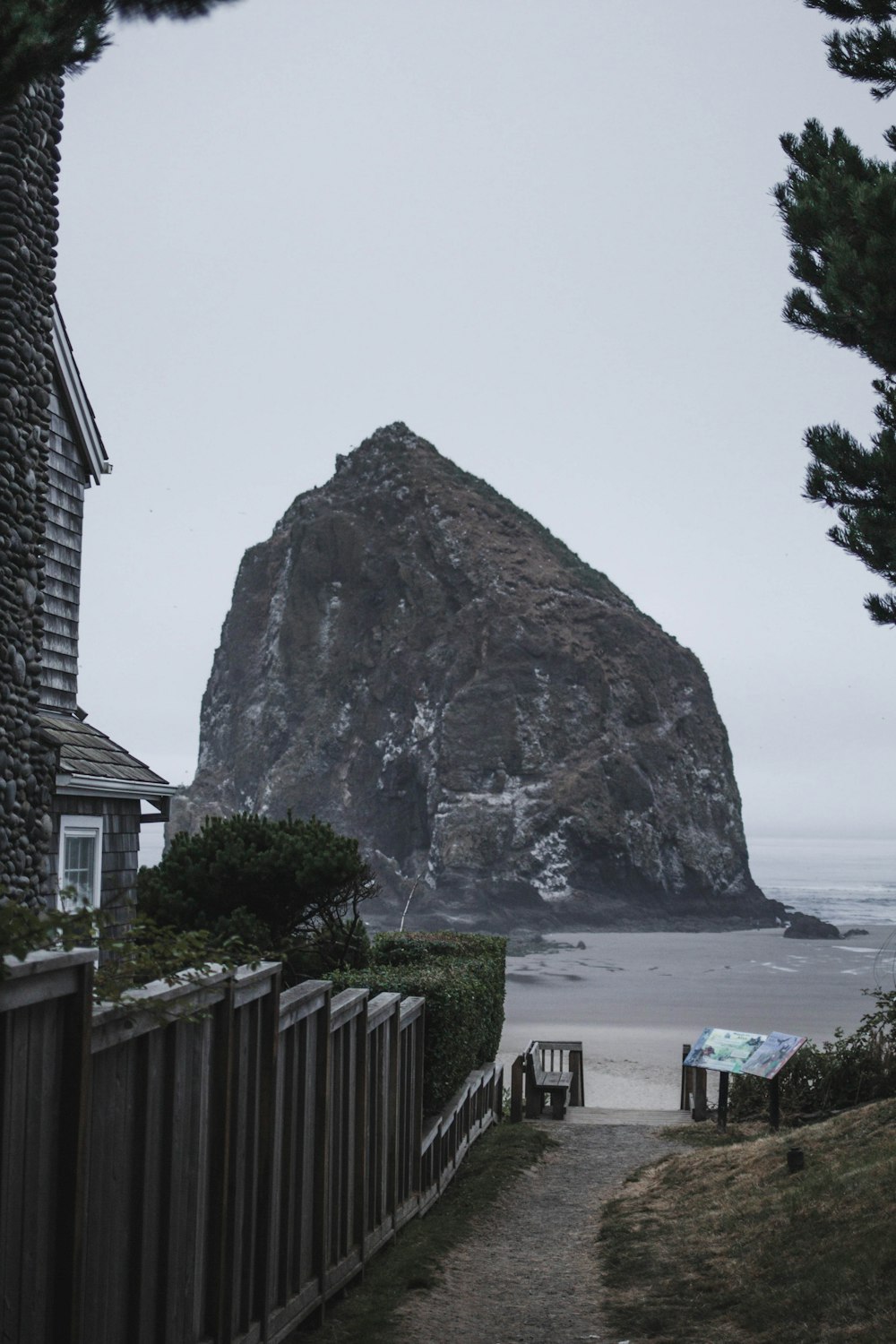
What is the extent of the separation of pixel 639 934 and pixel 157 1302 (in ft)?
240

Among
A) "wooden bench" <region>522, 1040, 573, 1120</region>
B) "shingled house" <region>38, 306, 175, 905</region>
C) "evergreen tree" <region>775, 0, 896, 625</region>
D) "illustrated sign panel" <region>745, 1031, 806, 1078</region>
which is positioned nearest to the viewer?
"evergreen tree" <region>775, 0, 896, 625</region>

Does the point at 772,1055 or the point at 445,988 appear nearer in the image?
the point at 445,988

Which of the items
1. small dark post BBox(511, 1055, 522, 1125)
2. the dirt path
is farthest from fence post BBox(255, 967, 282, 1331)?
small dark post BBox(511, 1055, 522, 1125)

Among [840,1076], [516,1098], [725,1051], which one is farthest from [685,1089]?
[725,1051]

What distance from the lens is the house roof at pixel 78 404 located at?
15.1m

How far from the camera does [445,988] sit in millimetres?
11391

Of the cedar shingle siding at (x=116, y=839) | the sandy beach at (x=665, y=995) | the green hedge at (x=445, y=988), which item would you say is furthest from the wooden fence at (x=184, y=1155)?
the sandy beach at (x=665, y=995)

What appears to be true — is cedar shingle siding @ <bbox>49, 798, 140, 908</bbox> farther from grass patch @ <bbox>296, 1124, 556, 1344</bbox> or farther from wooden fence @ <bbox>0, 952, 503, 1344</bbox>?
wooden fence @ <bbox>0, 952, 503, 1344</bbox>

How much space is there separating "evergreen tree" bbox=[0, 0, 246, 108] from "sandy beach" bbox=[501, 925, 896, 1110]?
22.1 m

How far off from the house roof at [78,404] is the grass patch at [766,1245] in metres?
10.2

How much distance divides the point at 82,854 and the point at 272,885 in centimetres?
213

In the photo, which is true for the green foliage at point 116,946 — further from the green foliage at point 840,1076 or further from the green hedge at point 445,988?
the green foliage at point 840,1076

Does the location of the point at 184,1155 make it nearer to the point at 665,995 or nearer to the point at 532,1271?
the point at 532,1271

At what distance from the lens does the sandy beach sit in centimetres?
3109
